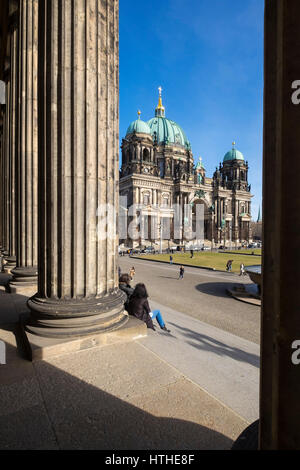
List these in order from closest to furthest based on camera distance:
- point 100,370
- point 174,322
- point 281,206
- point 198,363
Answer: point 281,206, point 100,370, point 198,363, point 174,322

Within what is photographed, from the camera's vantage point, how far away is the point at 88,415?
234 centimetres

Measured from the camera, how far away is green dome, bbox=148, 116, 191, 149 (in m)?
68.7

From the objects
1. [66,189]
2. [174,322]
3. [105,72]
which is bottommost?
[174,322]

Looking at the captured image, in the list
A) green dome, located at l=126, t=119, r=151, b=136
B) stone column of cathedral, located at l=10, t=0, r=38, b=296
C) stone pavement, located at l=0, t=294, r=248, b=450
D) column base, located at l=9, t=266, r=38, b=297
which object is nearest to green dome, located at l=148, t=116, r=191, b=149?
green dome, located at l=126, t=119, r=151, b=136

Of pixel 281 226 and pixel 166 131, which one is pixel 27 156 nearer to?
pixel 281 226

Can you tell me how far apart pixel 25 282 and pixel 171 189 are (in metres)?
58.5

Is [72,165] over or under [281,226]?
over

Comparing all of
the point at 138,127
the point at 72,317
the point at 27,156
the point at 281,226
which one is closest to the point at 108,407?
the point at 72,317

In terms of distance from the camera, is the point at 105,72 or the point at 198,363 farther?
the point at 105,72

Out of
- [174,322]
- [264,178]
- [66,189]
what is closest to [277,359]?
[264,178]

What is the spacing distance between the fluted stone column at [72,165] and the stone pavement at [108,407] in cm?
84

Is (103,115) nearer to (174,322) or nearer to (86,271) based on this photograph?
(86,271)

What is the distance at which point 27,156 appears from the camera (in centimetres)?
704

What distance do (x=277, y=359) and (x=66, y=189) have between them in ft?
12.2
